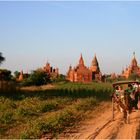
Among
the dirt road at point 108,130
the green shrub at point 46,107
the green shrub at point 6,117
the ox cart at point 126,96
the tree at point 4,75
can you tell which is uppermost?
the tree at point 4,75

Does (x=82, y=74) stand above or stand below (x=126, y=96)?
above

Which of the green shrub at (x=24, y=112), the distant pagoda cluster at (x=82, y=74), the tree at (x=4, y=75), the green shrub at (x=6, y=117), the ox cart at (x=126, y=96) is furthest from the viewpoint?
the distant pagoda cluster at (x=82, y=74)

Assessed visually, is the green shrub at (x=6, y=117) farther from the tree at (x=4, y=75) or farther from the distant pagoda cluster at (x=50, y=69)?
the distant pagoda cluster at (x=50, y=69)

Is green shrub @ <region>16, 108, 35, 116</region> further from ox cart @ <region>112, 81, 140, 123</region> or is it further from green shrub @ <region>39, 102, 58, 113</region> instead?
ox cart @ <region>112, 81, 140, 123</region>

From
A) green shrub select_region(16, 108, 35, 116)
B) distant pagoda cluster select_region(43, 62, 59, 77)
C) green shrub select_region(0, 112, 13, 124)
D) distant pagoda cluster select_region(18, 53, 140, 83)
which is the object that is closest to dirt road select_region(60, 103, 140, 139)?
green shrub select_region(16, 108, 35, 116)

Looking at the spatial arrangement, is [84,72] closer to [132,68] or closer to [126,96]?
[132,68]

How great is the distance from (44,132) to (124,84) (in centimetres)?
588

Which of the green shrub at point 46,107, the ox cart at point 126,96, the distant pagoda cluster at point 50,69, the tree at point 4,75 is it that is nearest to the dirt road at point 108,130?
the ox cart at point 126,96

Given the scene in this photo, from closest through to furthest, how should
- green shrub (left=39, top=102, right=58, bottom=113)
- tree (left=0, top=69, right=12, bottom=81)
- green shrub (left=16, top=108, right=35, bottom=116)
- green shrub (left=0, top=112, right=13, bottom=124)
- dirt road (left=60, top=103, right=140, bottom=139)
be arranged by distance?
1. dirt road (left=60, top=103, right=140, bottom=139)
2. green shrub (left=0, top=112, right=13, bottom=124)
3. green shrub (left=16, top=108, right=35, bottom=116)
4. green shrub (left=39, top=102, right=58, bottom=113)
5. tree (left=0, top=69, right=12, bottom=81)

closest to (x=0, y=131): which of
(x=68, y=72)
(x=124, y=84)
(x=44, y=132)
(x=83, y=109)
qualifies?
(x=44, y=132)

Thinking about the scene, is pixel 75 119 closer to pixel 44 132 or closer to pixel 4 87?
pixel 44 132

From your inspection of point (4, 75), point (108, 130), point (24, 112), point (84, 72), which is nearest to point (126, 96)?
point (108, 130)

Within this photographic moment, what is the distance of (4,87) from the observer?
31719 mm

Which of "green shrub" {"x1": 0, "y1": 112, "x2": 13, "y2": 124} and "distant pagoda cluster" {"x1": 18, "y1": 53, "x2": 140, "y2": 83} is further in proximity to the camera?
"distant pagoda cluster" {"x1": 18, "y1": 53, "x2": 140, "y2": 83}
